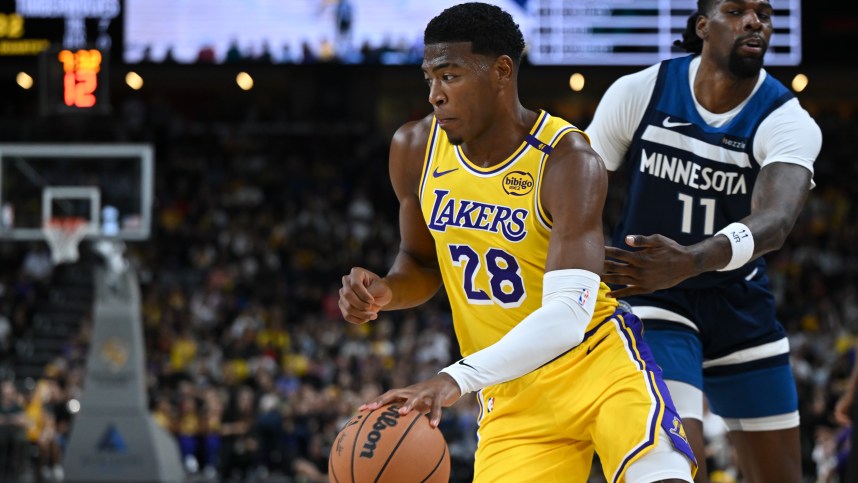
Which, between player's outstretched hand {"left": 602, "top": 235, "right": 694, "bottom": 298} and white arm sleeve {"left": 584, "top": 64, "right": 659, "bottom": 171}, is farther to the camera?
white arm sleeve {"left": 584, "top": 64, "right": 659, "bottom": 171}

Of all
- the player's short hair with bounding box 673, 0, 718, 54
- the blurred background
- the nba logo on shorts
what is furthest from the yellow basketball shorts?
the blurred background

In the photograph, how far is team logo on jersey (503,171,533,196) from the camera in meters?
3.93

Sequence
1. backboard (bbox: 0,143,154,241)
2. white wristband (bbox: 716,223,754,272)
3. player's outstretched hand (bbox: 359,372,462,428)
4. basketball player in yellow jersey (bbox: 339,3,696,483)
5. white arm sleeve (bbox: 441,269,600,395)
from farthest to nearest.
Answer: backboard (bbox: 0,143,154,241)
white wristband (bbox: 716,223,754,272)
basketball player in yellow jersey (bbox: 339,3,696,483)
white arm sleeve (bbox: 441,269,600,395)
player's outstretched hand (bbox: 359,372,462,428)

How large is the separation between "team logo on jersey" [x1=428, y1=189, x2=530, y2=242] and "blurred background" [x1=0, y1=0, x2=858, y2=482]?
8597mm

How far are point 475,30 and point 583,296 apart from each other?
0.94m

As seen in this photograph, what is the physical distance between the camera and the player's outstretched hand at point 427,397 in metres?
3.35

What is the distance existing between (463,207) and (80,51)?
35.7 ft

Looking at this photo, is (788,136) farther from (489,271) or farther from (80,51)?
(80,51)

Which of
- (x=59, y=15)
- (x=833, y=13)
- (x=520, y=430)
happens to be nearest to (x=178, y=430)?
(x=59, y=15)

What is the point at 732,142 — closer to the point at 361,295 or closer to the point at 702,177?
the point at 702,177

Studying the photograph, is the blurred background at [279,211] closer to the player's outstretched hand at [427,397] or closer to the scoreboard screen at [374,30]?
the scoreboard screen at [374,30]

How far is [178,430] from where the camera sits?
16250mm

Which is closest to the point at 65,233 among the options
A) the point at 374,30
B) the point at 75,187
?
the point at 75,187

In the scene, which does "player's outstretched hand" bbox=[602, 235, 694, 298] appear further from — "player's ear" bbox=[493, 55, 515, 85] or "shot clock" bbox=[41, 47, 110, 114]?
"shot clock" bbox=[41, 47, 110, 114]
